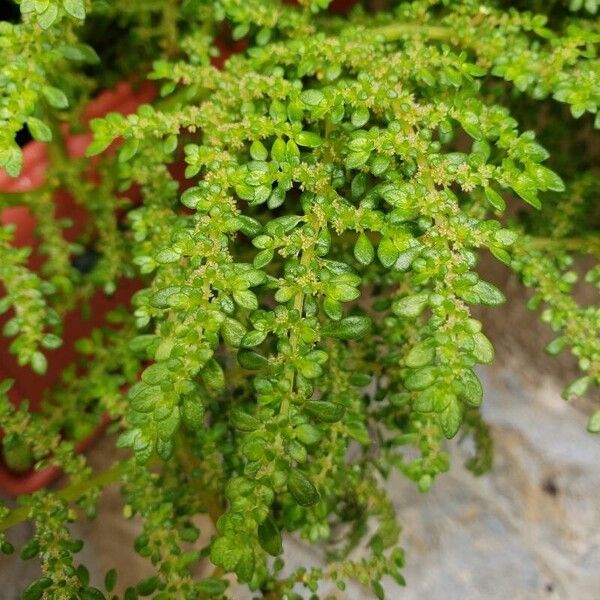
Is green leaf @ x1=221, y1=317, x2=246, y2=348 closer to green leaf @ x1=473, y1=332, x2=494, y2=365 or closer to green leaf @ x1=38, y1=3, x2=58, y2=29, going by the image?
green leaf @ x1=473, y1=332, x2=494, y2=365

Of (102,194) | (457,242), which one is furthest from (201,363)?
(102,194)

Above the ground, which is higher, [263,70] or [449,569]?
[263,70]

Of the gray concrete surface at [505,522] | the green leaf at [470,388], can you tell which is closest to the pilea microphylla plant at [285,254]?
the green leaf at [470,388]

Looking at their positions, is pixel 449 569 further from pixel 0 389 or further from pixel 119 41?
pixel 119 41

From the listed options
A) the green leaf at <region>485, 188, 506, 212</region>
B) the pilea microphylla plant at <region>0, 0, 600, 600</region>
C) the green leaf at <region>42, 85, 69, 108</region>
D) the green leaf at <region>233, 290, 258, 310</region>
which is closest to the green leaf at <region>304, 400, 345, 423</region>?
the pilea microphylla plant at <region>0, 0, 600, 600</region>

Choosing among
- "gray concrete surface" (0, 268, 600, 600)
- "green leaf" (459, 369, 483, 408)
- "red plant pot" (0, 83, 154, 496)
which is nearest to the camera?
"green leaf" (459, 369, 483, 408)

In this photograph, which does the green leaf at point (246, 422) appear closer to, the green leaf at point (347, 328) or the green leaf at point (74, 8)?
the green leaf at point (347, 328)

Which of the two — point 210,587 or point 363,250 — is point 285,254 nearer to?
point 363,250
